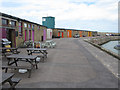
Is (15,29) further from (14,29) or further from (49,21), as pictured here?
(49,21)

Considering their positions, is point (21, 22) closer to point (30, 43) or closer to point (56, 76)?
point (30, 43)

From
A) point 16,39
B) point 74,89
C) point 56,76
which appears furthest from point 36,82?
point 16,39

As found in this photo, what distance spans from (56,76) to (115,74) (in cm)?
295

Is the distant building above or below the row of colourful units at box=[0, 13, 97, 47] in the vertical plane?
above

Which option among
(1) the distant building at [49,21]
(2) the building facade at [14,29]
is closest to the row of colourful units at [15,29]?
(2) the building facade at [14,29]

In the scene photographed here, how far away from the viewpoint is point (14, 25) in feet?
47.4

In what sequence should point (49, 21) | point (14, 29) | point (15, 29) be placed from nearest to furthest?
point (14, 29) → point (15, 29) → point (49, 21)

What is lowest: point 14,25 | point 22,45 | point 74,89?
point 74,89

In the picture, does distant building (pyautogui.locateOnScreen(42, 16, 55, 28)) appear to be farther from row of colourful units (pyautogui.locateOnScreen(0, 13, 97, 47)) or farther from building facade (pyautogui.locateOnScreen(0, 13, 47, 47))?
building facade (pyautogui.locateOnScreen(0, 13, 47, 47))

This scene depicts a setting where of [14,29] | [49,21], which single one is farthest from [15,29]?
[49,21]

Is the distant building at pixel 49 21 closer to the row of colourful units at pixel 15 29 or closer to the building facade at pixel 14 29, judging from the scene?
the row of colourful units at pixel 15 29

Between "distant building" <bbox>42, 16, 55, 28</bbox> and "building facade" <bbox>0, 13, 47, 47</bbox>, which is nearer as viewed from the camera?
"building facade" <bbox>0, 13, 47, 47</bbox>

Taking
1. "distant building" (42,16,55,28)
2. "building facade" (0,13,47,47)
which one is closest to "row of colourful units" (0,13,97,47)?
"building facade" (0,13,47,47)

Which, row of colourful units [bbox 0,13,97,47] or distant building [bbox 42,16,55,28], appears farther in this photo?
distant building [bbox 42,16,55,28]
